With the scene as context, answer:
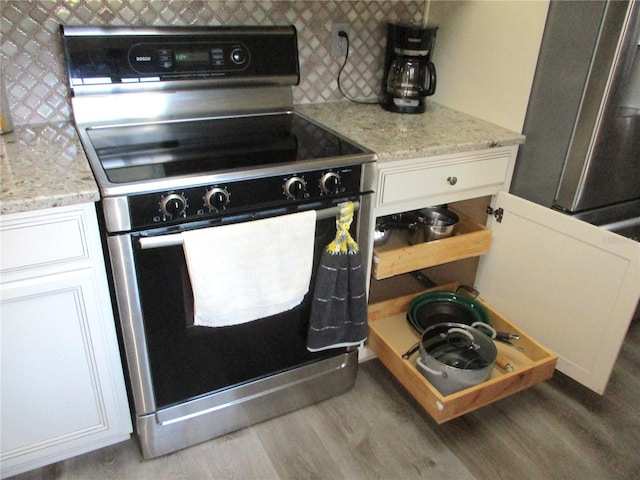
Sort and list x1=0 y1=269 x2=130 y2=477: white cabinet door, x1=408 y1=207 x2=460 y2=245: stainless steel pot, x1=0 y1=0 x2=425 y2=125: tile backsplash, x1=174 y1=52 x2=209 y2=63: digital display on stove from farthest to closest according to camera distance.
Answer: x1=408 y1=207 x2=460 y2=245: stainless steel pot → x1=174 y1=52 x2=209 y2=63: digital display on stove → x1=0 y1=0 x2=425 y2=125: tile backsplash → x1=0 y1=269 x2=130 y2=477: white cabinet door

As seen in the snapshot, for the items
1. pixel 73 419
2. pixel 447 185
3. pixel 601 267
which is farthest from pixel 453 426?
pixel 73 419

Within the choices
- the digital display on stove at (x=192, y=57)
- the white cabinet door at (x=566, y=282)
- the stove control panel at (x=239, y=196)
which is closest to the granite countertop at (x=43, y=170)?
the stove control panel at (x=239, y=196)

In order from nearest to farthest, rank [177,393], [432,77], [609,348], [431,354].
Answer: [177,393] → [609,348] → [431,354] → [432,77]

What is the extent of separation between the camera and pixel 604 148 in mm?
1608

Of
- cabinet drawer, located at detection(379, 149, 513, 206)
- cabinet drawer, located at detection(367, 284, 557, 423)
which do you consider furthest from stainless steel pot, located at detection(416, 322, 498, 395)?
cabinet drawer, located at detection(379, 149, 513, 206)

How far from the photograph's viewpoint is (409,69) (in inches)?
72.0

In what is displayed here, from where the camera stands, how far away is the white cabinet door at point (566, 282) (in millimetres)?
1474

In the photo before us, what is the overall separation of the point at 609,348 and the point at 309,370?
0.93m

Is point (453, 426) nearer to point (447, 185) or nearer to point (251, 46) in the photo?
point (447, 185)

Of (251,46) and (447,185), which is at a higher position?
(251,46)

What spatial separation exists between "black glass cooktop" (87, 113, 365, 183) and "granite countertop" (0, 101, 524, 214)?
2.9 inches

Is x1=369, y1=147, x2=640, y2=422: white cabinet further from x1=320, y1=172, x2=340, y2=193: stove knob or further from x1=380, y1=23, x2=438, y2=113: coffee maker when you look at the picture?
x1=380, y1=23, x2=438, y2=113: coffee maker

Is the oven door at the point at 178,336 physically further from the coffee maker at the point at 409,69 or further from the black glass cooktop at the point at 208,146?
the coffee maker at the point at 409,69

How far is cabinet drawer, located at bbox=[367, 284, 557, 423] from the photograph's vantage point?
1481mm
